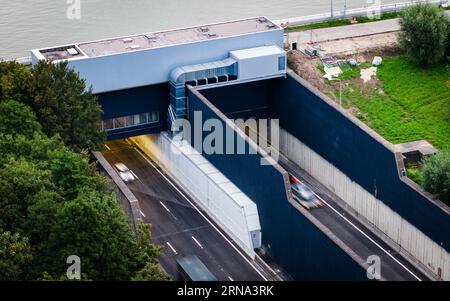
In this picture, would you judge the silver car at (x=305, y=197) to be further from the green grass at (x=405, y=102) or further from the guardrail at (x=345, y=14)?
the guardrail at (x=345, y=14)

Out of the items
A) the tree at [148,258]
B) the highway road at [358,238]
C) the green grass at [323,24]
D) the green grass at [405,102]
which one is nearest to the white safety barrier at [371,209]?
the highway road at [358,238]

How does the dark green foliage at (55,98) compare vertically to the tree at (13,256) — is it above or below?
above

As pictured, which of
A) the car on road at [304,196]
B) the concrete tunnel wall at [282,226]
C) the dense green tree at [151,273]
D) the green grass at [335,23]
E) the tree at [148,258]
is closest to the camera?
the dense green tree at [151,273]

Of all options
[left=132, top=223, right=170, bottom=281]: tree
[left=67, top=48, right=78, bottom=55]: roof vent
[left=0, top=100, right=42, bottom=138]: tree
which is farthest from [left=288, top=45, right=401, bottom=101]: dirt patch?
[left=132, top=223, right=170, bottom=281]: tree

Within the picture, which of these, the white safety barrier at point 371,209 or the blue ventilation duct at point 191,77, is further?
the blue ventilation duct at point 191,77

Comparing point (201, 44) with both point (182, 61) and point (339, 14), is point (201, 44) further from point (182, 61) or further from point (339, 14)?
point (339, 14)

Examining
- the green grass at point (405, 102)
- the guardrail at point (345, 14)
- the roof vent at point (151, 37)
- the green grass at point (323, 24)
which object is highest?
the roof vent at point (151, 37)

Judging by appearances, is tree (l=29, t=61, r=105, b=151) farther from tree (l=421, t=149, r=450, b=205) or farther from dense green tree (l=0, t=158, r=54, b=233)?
tree (l=421, t=149, r=450, b=205)
